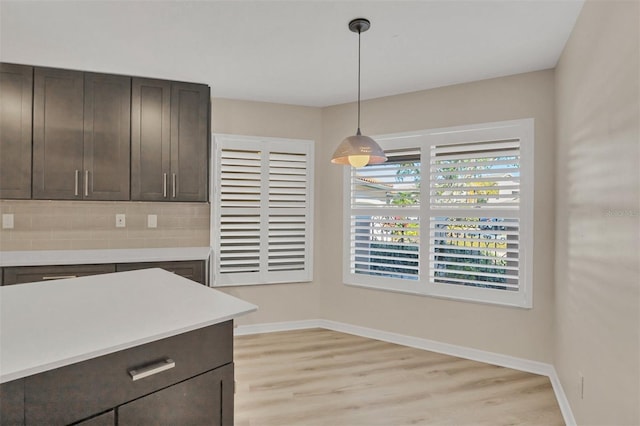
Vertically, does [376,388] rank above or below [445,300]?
below

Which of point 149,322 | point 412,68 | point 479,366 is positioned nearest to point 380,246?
point 479,366

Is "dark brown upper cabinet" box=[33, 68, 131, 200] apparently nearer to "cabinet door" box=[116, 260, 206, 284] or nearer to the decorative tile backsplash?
the decorative tile backsplash

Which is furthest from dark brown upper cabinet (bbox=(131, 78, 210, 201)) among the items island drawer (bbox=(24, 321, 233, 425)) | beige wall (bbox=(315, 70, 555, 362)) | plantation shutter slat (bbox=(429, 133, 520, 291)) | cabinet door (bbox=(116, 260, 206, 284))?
island drawer (bbox=(24, 321, 233, 425))

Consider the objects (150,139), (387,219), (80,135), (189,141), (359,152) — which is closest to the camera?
(359,152)

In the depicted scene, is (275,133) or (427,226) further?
(275,133)

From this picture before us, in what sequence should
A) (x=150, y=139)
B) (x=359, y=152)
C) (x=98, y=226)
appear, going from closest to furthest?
1. (x=359, y=152)
2. (x=150, y=139)
3. (x=98, y=226)

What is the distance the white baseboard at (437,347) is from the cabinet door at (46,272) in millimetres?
1543

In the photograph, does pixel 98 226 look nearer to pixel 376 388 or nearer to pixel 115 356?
pixel 376 388

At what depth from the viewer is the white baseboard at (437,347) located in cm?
274

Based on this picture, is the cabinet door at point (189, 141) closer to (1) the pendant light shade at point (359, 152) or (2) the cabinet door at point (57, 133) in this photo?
(2) the cabinet door at point (57, 133)

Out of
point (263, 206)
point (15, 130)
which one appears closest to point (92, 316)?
point (15, 130)

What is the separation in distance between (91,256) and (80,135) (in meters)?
1.00

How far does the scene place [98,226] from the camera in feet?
11.8

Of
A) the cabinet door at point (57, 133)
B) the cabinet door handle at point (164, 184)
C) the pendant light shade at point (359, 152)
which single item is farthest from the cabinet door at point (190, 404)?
the cabinet door at point (57, 133)
